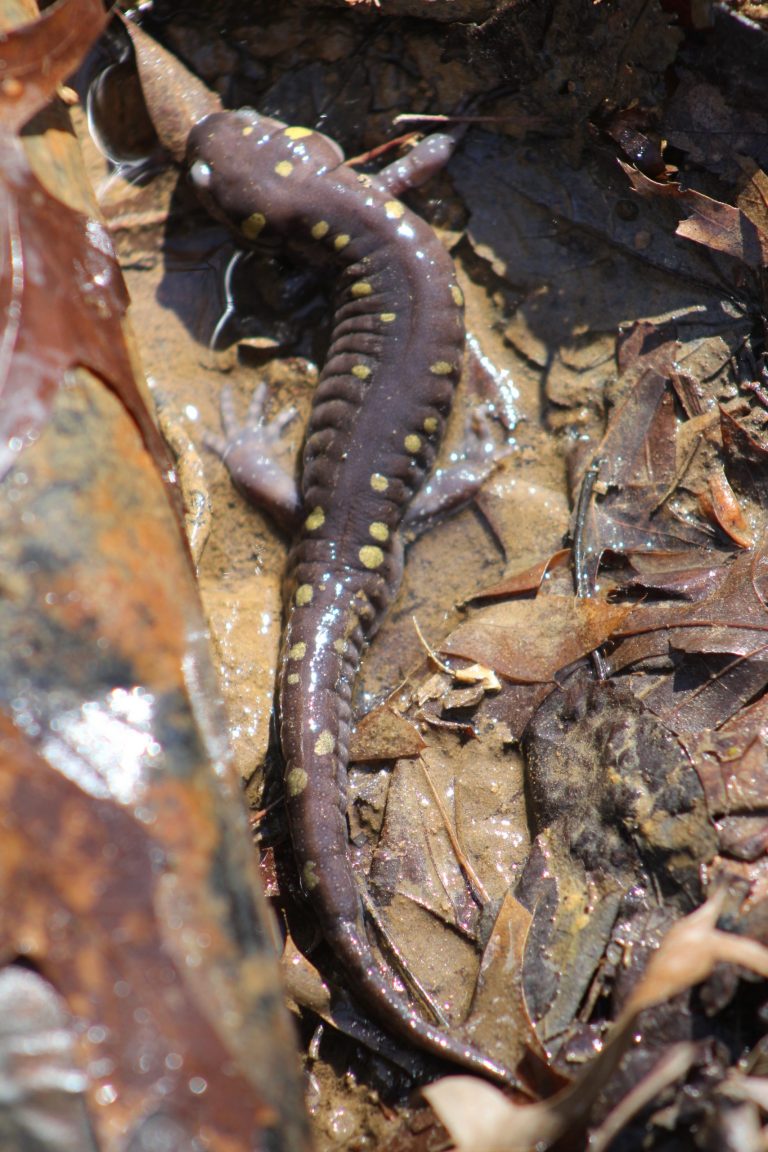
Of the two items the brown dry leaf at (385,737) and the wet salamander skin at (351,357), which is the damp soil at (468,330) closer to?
the brown dry leaf at (385,737)

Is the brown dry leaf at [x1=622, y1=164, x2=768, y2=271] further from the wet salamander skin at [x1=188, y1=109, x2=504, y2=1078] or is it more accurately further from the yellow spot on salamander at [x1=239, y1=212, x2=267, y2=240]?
the yellow spot on salamander at [x1=239, y1=212, x2=267, y2=240]

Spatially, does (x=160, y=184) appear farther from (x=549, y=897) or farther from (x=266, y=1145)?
(x=266, y=1145)

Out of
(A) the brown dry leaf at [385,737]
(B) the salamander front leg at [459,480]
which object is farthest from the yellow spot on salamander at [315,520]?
(A) the brown dry leaf at [385,737]

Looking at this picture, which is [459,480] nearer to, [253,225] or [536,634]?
[536,634]

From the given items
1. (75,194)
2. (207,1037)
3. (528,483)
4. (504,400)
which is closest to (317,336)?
(504,400)

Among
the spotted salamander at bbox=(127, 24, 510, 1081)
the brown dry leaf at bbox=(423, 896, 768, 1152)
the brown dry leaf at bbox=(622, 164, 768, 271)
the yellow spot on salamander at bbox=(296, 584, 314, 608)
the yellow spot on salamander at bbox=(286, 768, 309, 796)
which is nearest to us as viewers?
the brown dry leaf at bbox=(423, 896, 768, 1152)

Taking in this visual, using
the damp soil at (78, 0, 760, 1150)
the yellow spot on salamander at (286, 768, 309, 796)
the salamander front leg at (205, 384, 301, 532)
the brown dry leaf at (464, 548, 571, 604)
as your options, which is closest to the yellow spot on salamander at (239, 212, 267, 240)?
the damp soil at (78, 0, 760, 1150)
